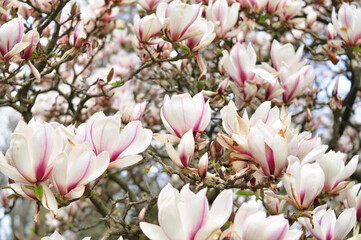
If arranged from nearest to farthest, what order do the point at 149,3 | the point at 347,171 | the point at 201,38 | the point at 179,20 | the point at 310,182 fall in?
1. the point at 310,182
2. the point at 347,171
3. the point at 179,20
4. the point at 201,38
5. the point at 149,3

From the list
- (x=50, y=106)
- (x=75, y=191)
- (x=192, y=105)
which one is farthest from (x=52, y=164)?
(x=50, y=106)

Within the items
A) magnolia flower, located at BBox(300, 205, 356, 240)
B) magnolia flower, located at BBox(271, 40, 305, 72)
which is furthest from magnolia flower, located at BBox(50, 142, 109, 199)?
magnolia flower, located at BBox(271, 40, 305, 72)

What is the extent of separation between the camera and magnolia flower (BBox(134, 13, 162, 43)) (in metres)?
1.76

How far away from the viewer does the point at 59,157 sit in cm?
98

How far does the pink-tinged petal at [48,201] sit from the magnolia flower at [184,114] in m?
0.41

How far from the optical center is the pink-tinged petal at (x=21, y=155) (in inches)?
38.3

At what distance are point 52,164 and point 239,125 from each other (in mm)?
518

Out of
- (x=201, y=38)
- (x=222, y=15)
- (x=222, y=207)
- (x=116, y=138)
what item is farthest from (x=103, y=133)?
(x=222, y=15)

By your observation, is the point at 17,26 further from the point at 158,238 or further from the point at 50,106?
the point at 50,106

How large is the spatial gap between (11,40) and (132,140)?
62cm

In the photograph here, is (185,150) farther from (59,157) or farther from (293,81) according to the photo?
(293,81)

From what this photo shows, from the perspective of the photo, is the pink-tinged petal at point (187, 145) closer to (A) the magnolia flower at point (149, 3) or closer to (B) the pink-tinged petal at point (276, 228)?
(B) the pink-tinged petal at point (276, 228)

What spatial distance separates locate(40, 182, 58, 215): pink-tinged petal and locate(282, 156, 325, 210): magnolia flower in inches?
23.1

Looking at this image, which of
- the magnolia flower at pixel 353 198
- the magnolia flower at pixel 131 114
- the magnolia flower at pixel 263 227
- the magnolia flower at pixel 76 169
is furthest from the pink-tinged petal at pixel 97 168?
the magnolia flower at pixel 353 198
